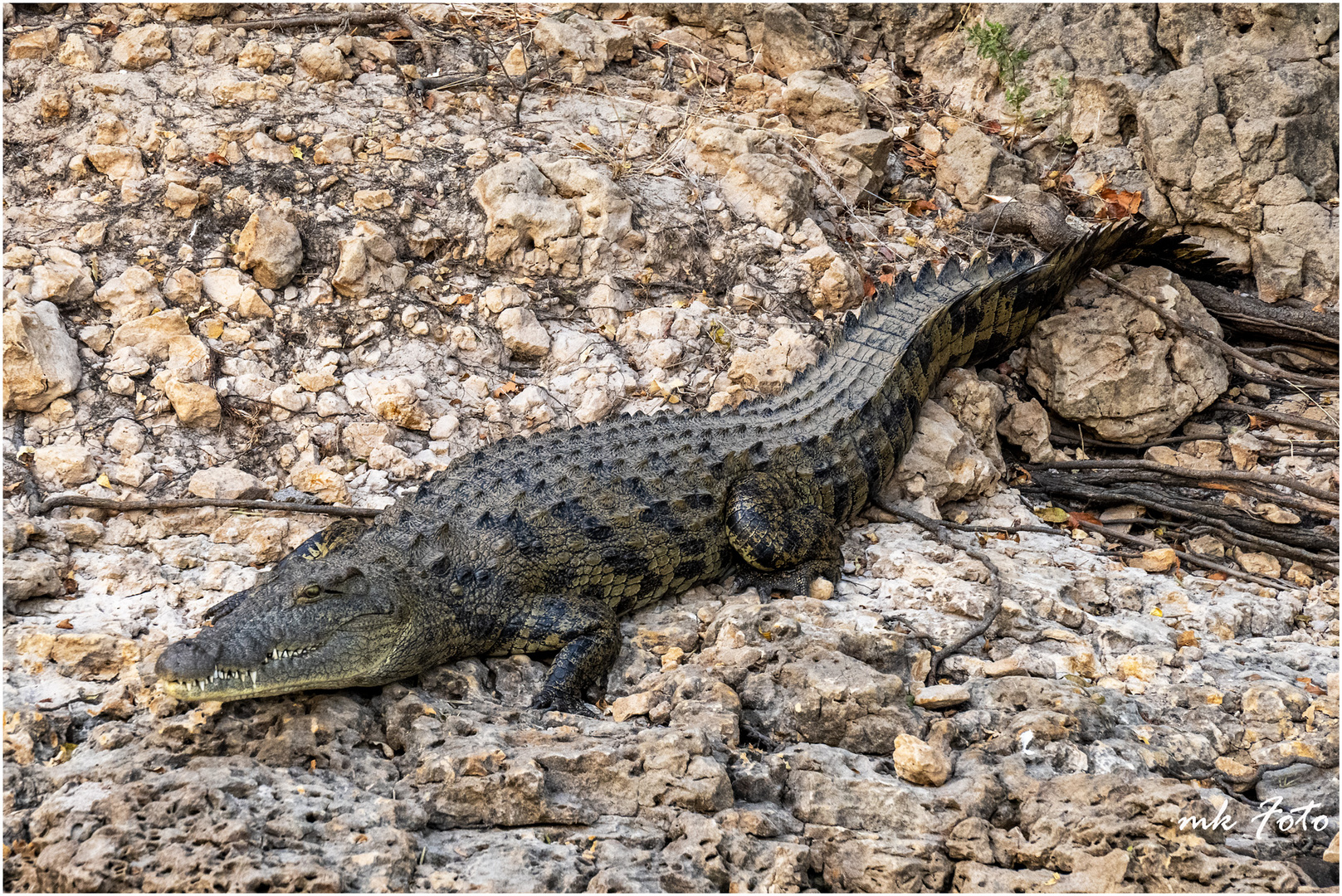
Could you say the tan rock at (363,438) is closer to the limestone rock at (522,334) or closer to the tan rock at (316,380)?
the tan rock at (316,380)

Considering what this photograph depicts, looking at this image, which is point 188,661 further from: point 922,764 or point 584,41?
point 584,41

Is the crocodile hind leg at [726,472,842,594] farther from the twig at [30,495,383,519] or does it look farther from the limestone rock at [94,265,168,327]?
the limestone rock at [94,265,168,327]

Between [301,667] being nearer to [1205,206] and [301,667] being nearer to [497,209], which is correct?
[497,209]

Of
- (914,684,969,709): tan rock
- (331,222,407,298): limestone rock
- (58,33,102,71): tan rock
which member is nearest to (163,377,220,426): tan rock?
(331,222,407,298): limestone rock

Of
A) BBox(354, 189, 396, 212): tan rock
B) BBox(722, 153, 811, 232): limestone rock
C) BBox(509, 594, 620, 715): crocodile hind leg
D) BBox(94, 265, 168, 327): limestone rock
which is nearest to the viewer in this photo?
BBox(509, 594, 620, 715): crocodile hind leg

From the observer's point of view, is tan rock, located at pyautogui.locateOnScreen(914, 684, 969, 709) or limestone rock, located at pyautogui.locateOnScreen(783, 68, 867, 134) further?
limestone rock, located at pyautogui.locateOnScreen(783, 68, 867, 134)

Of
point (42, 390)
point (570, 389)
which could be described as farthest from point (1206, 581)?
point (42, 390)

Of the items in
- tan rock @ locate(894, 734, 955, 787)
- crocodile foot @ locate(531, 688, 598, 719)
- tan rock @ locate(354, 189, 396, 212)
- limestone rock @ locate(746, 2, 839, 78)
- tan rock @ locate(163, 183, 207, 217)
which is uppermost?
limestone rock @ locate(746, 2, 839, 78)
